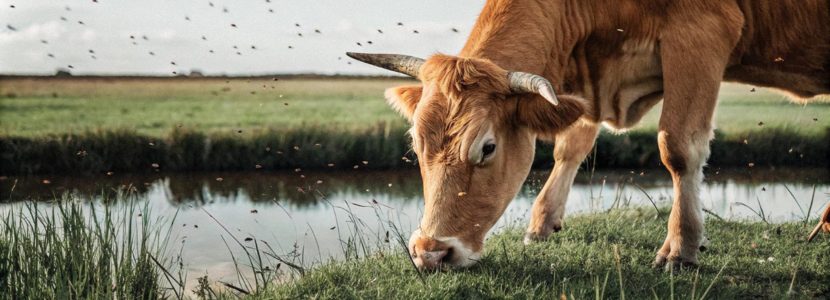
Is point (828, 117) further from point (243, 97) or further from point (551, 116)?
point (243, 97)

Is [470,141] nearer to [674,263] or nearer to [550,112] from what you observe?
[550,112]

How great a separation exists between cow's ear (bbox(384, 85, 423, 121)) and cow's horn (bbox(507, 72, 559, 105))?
758 millimetres

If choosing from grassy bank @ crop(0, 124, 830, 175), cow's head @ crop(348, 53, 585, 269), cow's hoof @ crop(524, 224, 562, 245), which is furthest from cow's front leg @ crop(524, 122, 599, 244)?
grassy bank @ crop(0, 124, 830, 175)

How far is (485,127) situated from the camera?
4516mm

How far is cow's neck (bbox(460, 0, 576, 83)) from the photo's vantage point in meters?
5.08

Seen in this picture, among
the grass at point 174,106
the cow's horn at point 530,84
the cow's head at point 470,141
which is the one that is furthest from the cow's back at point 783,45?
the grass at point 174,106

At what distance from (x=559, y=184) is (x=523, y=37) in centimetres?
180

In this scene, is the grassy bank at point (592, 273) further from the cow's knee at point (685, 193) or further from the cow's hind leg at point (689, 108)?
the cow's hind leg at point (689, 108)

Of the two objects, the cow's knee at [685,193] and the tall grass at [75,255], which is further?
the cow's knee at [685,193]

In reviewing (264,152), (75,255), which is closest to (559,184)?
(75,255)

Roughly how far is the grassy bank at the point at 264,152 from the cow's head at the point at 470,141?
7.78 meters

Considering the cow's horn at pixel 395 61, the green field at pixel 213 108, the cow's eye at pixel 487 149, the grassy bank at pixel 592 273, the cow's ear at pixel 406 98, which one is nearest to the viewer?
the grassy bank at pixel 592 273

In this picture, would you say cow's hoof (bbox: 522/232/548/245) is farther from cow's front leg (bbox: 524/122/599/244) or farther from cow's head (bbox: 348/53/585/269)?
cow's head (bbox: 348/53/585/269)

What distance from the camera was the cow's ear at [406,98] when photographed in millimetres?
5168
